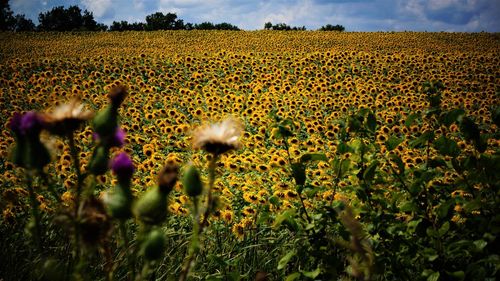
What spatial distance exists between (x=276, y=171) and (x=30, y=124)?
4323 mm

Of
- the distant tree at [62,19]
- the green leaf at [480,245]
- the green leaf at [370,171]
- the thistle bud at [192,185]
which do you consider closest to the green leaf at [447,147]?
the green leaf at [370,171]

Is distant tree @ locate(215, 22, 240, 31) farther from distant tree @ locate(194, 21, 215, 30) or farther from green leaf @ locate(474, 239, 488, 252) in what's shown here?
green leaf @ locate(474, 239, 488, 252)

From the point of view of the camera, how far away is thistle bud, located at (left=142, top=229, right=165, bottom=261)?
954 mm

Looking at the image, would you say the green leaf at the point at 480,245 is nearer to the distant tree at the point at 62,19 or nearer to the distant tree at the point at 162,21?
the distant tree at the point at 162,21

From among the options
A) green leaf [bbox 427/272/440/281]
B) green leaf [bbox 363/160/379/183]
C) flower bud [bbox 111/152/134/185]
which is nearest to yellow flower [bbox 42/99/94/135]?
flower bud [bbox 111/152/134/185]

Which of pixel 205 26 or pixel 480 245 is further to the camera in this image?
pixel 205 26

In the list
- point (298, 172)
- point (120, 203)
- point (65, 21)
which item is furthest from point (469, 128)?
point (65, 21)

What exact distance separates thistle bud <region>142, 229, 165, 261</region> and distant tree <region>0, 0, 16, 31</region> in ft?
212

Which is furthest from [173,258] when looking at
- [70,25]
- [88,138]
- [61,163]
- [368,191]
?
[70,25]

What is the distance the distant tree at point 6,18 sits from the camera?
181 feet

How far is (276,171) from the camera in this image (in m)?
5.20

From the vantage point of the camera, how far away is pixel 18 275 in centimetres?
247

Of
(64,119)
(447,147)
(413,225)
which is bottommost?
(413,225)

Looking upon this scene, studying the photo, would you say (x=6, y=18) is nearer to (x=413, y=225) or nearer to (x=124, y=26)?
(x=124, y=26)
